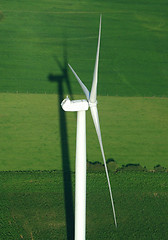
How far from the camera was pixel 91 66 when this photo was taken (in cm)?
5328

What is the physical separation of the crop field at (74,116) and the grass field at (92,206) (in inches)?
4.3

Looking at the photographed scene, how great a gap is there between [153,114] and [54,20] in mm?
28417

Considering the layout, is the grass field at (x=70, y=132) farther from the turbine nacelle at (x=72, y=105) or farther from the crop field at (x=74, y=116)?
the turbine nacelle at (x=72, y=105)

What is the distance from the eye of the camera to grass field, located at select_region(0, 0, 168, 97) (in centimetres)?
5056

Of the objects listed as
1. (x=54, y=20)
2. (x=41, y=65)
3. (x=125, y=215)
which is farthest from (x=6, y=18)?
(x=125, y=215)

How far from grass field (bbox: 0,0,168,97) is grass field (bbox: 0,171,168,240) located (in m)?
16.7

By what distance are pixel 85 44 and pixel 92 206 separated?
107 feet

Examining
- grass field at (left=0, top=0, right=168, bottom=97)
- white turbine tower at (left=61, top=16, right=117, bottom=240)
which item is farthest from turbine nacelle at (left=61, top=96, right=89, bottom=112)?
grass field at (left=0, top=0, right=168, bottom=97)

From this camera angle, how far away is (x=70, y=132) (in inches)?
1693

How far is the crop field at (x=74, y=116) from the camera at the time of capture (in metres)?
33.3

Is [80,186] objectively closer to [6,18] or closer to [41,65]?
[41,65]

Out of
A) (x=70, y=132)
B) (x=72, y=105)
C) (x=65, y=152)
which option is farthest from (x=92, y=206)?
(x=72, y=105)

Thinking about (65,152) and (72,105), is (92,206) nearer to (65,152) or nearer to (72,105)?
(65,152)

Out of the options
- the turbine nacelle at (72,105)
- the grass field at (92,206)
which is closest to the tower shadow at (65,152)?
the grass field at (92,206)
